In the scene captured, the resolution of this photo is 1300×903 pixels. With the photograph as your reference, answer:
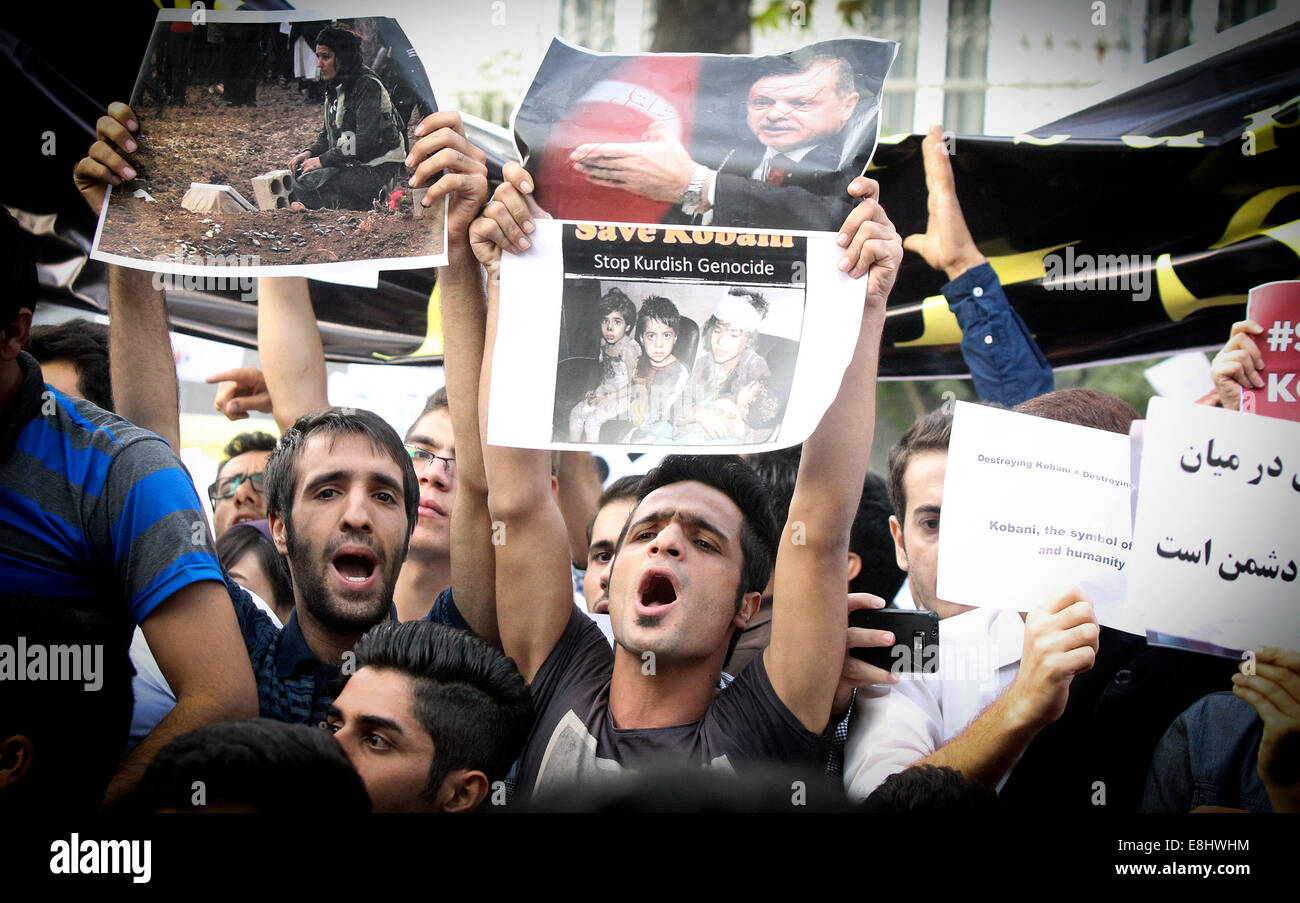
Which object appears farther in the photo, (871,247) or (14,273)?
(871,247)

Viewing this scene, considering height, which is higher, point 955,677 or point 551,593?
point 551,593

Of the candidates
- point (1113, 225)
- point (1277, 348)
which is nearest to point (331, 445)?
point (1113, 225)

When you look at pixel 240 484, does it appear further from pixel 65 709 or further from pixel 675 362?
pixel 675 362

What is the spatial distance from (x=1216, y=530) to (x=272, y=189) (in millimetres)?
2658

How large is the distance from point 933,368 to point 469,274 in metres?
1.32

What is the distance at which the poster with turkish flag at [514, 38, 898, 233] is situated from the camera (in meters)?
3.02

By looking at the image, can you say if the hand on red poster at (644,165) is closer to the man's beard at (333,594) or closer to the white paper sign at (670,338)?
the white paper sign at (670,338)

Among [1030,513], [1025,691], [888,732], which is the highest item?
[1030,513]

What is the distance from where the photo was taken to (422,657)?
2.85 metres

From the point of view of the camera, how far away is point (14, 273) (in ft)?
9.11

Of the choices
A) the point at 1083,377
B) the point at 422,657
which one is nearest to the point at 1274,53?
the point at 1083,377

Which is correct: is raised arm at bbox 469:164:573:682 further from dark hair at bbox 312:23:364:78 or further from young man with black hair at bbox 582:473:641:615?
dark hair at bbox 312:23:364:78

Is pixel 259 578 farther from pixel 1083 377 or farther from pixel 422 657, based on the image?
pixel 1083 377

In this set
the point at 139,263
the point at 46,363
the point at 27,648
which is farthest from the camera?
the point at 46,363
